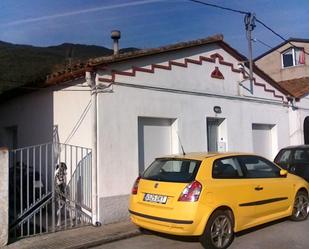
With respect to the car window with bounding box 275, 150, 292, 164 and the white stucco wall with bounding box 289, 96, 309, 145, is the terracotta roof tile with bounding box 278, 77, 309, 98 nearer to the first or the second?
the white stucco wall with bounding box 289, 96, 309, 145

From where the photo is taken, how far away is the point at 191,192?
6.60m

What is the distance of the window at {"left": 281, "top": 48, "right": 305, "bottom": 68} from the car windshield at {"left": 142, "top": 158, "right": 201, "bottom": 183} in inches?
931

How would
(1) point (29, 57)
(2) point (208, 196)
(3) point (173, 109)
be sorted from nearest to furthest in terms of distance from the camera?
1. (2) point (208, 196)
2. (3) point (173, 109)
3. (1) point (29, 57)

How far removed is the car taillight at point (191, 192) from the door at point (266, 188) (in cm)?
117

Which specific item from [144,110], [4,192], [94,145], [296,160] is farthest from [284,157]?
[4,192]

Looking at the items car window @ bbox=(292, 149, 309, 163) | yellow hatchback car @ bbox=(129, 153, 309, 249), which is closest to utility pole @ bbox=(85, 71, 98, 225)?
yellow hatchback car @ bbox=(129, 153, 309, 249)

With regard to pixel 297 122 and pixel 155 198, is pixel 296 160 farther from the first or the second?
pixel 155 198

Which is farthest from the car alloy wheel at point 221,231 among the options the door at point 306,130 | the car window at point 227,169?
the door at point 306,130

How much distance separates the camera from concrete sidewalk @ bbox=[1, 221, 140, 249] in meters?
7.27

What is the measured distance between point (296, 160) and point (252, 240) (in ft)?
15.1

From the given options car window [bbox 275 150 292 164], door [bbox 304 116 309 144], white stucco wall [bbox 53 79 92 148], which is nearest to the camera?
white stucco wall [bbox 53 79 92 148]

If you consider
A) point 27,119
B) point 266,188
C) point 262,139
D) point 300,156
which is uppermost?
point 27,119

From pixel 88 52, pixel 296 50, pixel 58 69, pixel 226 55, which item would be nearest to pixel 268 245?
pixel 58 69

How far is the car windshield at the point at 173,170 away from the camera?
6891mm
